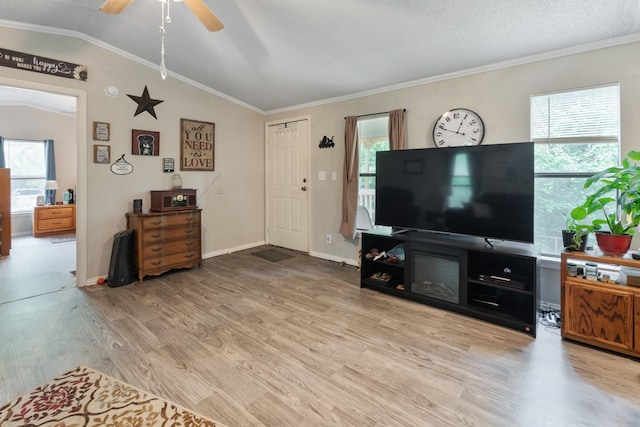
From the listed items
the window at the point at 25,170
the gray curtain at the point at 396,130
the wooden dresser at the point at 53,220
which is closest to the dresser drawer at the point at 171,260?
the gray curtain at the point at 396,130

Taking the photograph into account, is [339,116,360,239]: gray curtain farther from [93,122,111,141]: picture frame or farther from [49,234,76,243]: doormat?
[49,234,76,243]: doormat

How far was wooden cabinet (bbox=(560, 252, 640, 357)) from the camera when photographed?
2.00m

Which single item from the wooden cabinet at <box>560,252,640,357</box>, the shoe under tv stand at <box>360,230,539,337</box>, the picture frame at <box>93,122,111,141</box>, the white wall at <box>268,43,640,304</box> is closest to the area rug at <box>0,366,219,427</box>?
the shoe under tv stand at <box>360,230,539,337</box>

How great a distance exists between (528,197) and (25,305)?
4.67 metres

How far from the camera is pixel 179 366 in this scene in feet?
6.40

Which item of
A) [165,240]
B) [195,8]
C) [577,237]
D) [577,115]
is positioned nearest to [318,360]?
[577,237]

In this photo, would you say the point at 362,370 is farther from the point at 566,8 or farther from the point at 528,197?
the point at 566,8

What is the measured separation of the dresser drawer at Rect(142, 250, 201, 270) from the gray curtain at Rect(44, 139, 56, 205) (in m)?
4.75

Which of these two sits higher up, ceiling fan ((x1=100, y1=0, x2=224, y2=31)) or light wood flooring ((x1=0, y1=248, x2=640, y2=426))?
ceiling fan ((x1=100, y1=0, x2=224, y2=31))

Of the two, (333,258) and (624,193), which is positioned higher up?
(624,193)

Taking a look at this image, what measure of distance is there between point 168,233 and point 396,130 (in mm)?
Result: 3109

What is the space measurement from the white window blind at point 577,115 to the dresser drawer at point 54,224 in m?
8.42

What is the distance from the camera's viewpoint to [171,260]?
377 centimetres

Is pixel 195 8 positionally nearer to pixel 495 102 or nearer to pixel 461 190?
pixel 461 190
